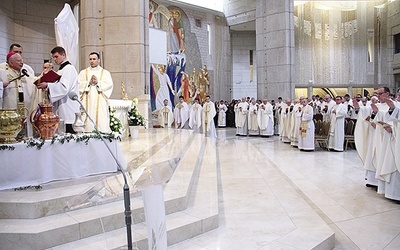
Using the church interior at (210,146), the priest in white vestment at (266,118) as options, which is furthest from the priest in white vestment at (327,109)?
the priest in white vestment at (266,118)

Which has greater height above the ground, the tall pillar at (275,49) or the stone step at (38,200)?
the tall pillar at (275,49)

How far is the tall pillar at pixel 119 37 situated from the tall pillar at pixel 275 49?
25.2 ft

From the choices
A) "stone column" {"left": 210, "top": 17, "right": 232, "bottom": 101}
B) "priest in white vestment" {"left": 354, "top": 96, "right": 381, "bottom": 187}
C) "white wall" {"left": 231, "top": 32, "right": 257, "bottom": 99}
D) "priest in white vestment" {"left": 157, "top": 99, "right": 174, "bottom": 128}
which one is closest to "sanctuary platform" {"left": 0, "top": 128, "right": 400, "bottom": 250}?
"priest in white vestment" {"left": 354, "top": 96, "right": 381, "bottom": 187}

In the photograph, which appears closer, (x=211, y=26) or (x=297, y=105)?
(x=297, y=105)

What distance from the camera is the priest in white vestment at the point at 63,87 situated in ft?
13.9

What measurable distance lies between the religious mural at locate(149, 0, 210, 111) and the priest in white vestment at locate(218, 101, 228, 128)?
1536 mm

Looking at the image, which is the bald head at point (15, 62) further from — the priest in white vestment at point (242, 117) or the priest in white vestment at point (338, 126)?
the priest in white vestment at point (242, 117)

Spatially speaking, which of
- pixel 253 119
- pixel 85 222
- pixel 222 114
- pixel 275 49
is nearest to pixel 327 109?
pixel 253 119

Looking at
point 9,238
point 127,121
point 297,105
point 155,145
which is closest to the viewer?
point 9,238

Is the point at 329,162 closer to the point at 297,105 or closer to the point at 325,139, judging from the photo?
the point at 325,139

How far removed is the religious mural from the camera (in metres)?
16.8

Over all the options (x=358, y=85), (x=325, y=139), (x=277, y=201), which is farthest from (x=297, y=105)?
(x=358, y=85)

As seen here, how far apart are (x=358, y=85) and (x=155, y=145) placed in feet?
55.9

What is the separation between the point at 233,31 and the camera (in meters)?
23.0
